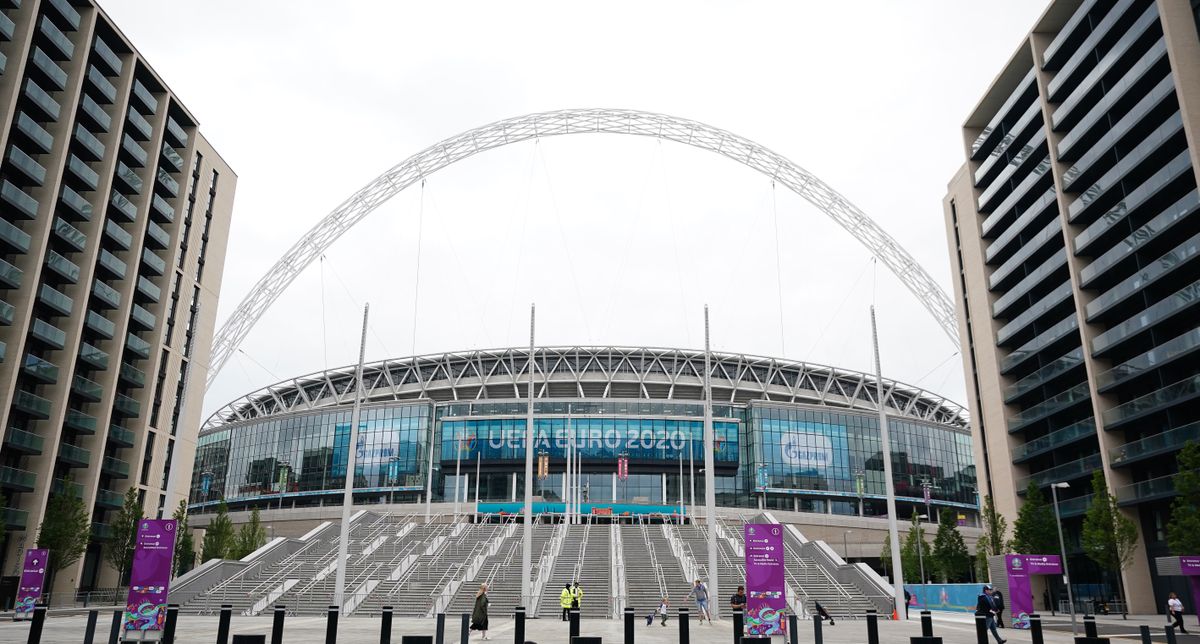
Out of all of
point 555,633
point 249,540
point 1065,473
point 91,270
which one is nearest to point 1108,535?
point 1065,473

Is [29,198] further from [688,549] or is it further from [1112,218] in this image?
[1112,218]

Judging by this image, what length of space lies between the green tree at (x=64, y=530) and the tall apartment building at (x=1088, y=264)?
68276 mm

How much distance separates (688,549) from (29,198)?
2013 inches

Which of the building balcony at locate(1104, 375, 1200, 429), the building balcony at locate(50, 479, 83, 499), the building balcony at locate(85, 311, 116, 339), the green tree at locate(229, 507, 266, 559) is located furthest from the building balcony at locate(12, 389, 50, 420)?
the building balcony at locate(1104, 375, 1200, 429)

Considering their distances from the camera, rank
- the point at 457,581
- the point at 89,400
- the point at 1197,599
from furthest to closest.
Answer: the point at 89,400, the point at 457,581, the point at 1197,599

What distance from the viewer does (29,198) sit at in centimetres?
5778

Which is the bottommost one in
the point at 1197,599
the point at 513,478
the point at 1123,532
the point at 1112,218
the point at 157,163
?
the point at 1197,599

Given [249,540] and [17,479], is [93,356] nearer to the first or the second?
[17,479]

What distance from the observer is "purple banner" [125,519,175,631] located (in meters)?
19.7

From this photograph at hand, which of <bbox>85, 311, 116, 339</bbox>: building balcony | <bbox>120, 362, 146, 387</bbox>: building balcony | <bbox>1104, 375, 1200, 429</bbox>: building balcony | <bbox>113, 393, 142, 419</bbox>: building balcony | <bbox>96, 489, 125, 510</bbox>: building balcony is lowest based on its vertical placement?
<bbox>96, 489, 125, 510</bbox>: building balcony

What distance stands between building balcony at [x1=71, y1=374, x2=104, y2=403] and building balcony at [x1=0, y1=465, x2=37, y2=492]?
7668 mm

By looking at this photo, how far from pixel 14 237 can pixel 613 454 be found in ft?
211

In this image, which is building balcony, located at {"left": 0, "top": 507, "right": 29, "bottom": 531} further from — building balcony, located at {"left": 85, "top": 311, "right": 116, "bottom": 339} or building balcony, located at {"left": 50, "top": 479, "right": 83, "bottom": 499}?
building balcony, located at {"left": 85, "top": 311, "right": 116, "bottom": 339}

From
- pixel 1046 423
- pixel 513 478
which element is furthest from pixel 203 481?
pixel 1046 423
